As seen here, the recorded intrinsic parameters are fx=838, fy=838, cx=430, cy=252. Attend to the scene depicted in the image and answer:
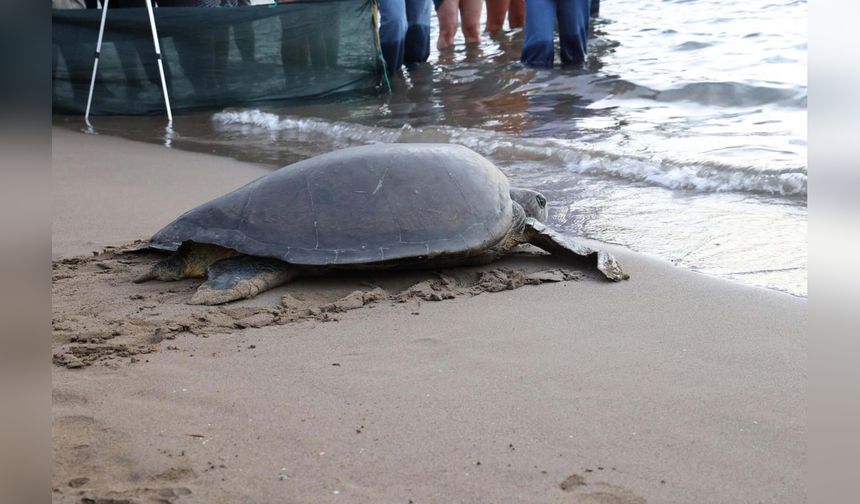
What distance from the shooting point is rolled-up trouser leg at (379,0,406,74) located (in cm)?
966

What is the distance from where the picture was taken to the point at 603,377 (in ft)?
8.41

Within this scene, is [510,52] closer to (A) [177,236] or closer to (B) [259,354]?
(A) [177,236]

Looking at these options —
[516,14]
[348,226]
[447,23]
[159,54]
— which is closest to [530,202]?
[348,226]

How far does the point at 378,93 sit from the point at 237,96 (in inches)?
60.8

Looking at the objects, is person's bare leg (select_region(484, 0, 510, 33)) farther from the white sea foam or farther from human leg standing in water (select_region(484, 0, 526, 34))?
the white sea foam

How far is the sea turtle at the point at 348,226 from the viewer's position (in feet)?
11.5

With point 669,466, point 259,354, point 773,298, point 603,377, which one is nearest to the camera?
point 669,466

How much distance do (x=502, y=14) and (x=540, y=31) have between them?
3.83m

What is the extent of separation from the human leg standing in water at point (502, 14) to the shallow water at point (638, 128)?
1174mm

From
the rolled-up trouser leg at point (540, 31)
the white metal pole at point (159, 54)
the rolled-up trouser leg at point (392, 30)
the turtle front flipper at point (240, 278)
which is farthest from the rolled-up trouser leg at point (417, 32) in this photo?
the turtle front flipper at point (240, 278)

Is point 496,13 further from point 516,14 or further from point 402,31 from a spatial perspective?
point 402,31

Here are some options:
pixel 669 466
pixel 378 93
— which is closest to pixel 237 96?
pixel 378 93

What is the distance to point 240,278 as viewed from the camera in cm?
347

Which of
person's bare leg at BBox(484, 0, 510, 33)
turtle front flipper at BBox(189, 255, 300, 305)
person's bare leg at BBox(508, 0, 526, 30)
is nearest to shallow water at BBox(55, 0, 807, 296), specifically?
person's bare leg at BBox(484, 0, 510, 33)
